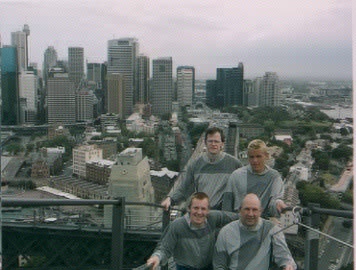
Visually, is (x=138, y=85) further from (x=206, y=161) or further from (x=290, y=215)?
(x=290, y=215)

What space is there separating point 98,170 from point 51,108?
3.04 feet

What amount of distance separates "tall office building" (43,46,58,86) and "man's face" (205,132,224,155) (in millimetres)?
3399

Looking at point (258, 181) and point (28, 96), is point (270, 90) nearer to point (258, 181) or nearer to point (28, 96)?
point (258, 181)

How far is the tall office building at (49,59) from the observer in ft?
15.2

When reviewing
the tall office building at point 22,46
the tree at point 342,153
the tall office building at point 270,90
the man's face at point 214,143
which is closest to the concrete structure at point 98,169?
the tall office building at point 22,46

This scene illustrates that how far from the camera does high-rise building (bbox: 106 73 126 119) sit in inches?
176

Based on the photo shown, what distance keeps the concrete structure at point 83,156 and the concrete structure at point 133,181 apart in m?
0.64

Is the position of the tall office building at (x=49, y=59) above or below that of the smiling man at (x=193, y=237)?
above

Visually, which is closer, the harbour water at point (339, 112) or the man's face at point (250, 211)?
the man's face at point (250, 211)

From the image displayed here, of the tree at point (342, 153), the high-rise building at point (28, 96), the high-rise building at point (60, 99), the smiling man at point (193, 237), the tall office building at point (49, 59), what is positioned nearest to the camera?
the smiling man at point (193, 237)

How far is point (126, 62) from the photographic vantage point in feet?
15.0

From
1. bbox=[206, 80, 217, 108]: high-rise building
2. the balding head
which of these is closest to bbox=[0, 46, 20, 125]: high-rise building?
bbox=[206, 80, 217, 108]: high-rise building

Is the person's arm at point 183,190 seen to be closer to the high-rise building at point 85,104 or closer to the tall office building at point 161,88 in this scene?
the tall office building at point 161,88

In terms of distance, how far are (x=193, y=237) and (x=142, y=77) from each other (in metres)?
3.24
